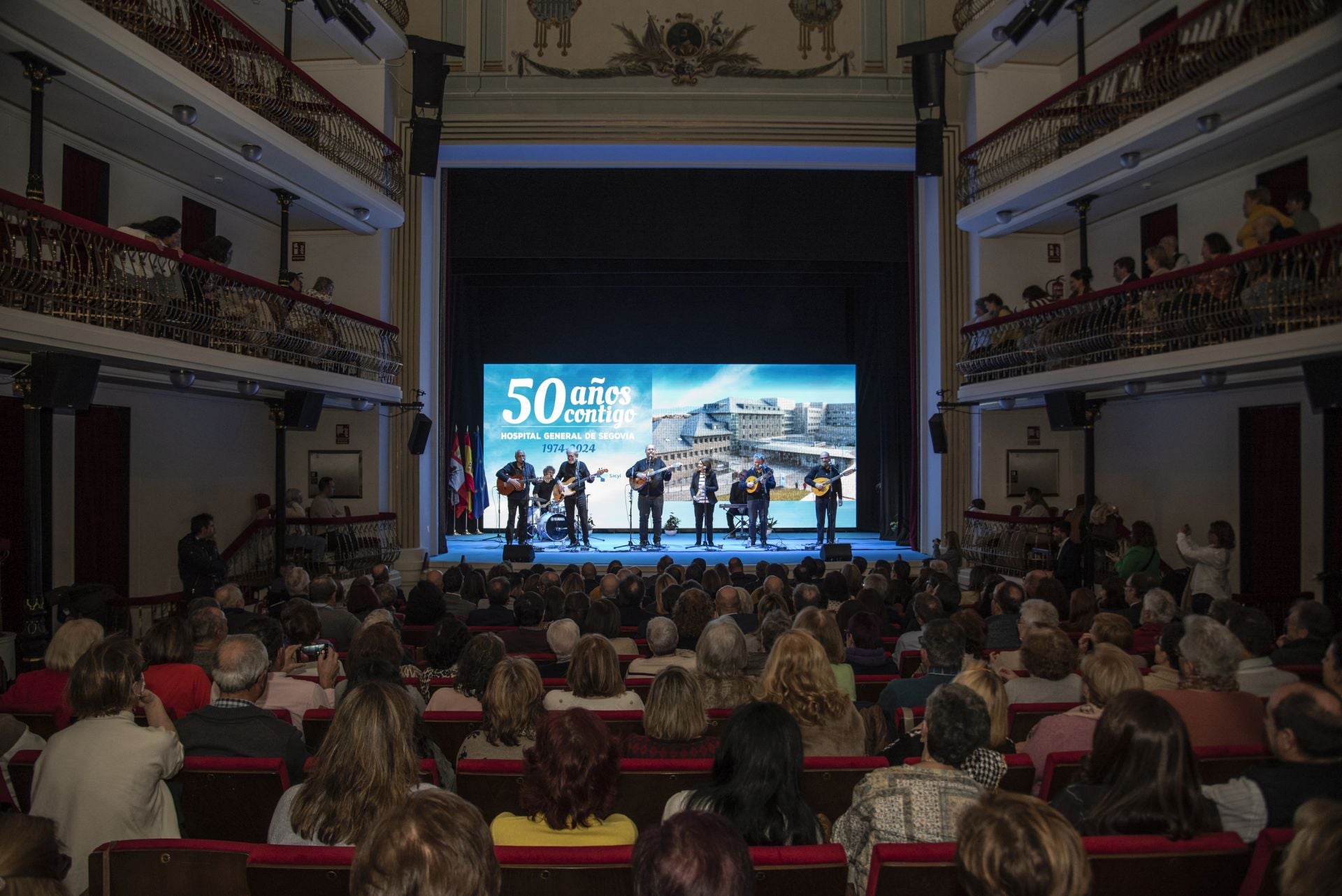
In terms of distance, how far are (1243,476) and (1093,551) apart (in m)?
1.73

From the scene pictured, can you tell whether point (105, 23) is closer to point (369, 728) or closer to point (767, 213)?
point (369, 728)

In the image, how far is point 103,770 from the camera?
2738mm

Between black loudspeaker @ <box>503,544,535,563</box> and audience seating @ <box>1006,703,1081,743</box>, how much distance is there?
29.0 ft

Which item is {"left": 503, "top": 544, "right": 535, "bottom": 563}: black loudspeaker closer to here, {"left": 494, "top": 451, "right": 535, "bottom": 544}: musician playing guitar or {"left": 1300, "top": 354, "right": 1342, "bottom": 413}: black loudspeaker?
{"left": 494, "top": 451, "right": 535, "bottom": 544}: musician playing guitar

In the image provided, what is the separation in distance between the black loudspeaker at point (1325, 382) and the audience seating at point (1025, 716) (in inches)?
190

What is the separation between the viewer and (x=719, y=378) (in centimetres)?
1591

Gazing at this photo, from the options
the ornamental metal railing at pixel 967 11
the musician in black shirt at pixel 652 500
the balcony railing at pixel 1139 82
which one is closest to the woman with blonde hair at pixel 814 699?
the balcony railing at pixel 1139 82

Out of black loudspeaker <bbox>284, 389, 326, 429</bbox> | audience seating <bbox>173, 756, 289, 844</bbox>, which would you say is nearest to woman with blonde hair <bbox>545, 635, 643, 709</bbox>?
audience seating <bbox>173, 756, 289, 844</bbox>

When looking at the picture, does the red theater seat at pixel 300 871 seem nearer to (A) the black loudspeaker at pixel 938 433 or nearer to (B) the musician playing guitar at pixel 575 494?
(A) the black loudspeaker at pixel 938 433

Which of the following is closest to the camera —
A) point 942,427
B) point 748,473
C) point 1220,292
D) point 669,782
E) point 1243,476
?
point 669,782

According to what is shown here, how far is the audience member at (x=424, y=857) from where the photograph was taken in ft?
5.43

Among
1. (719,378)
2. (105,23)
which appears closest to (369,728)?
(105,23)

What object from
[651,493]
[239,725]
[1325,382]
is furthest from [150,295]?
[1325,382]

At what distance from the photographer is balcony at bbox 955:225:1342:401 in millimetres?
7203
